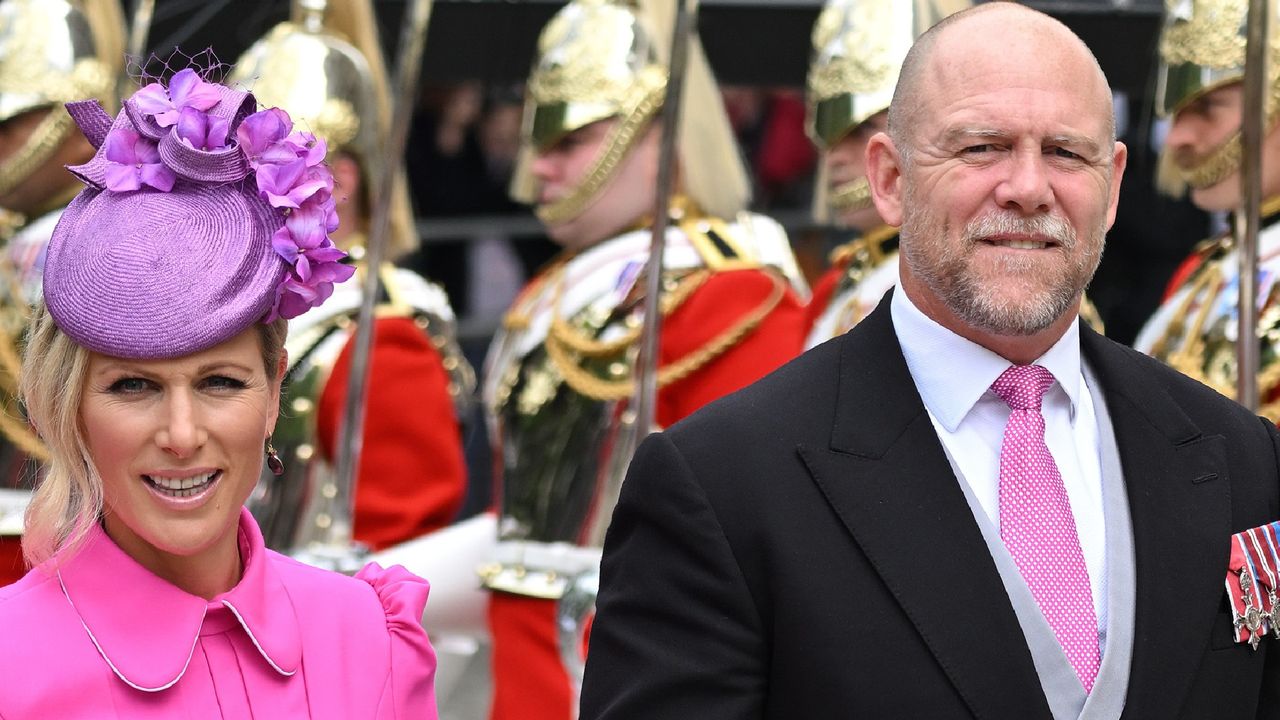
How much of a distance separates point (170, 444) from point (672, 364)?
2.52 meters

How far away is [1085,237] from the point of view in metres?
2.83

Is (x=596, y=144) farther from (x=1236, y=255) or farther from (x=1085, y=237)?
(x=1085, y=237)

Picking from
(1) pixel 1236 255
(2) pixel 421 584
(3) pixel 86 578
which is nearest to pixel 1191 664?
(2) pixel 421 584

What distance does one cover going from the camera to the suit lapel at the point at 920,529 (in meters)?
2.60

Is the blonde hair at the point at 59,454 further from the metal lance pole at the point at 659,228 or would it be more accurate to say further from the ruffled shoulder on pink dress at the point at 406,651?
the metal lance pole at the point at 659,228

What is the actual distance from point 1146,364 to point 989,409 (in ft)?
0.94

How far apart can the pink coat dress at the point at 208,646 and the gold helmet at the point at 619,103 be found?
2607mm

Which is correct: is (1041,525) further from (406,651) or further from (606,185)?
(606,185)

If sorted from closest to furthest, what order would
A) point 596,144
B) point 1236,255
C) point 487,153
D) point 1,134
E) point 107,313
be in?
1. point 107,313
2. point 1236,255
3. point 596,144
4. point 1,134
5. point 487,153

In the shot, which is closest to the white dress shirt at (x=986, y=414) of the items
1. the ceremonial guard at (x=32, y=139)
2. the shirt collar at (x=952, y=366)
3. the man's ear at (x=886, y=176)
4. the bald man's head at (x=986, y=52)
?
the shirt collar at (x=952, y=366)

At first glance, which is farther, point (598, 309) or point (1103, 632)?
point (598, 309)

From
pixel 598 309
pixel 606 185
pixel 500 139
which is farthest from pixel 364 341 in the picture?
pixel 500 139

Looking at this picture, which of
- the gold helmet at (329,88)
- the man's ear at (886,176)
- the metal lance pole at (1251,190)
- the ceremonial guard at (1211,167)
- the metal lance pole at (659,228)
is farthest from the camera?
the gold helmet at (329,88)

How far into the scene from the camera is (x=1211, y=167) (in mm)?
4590
